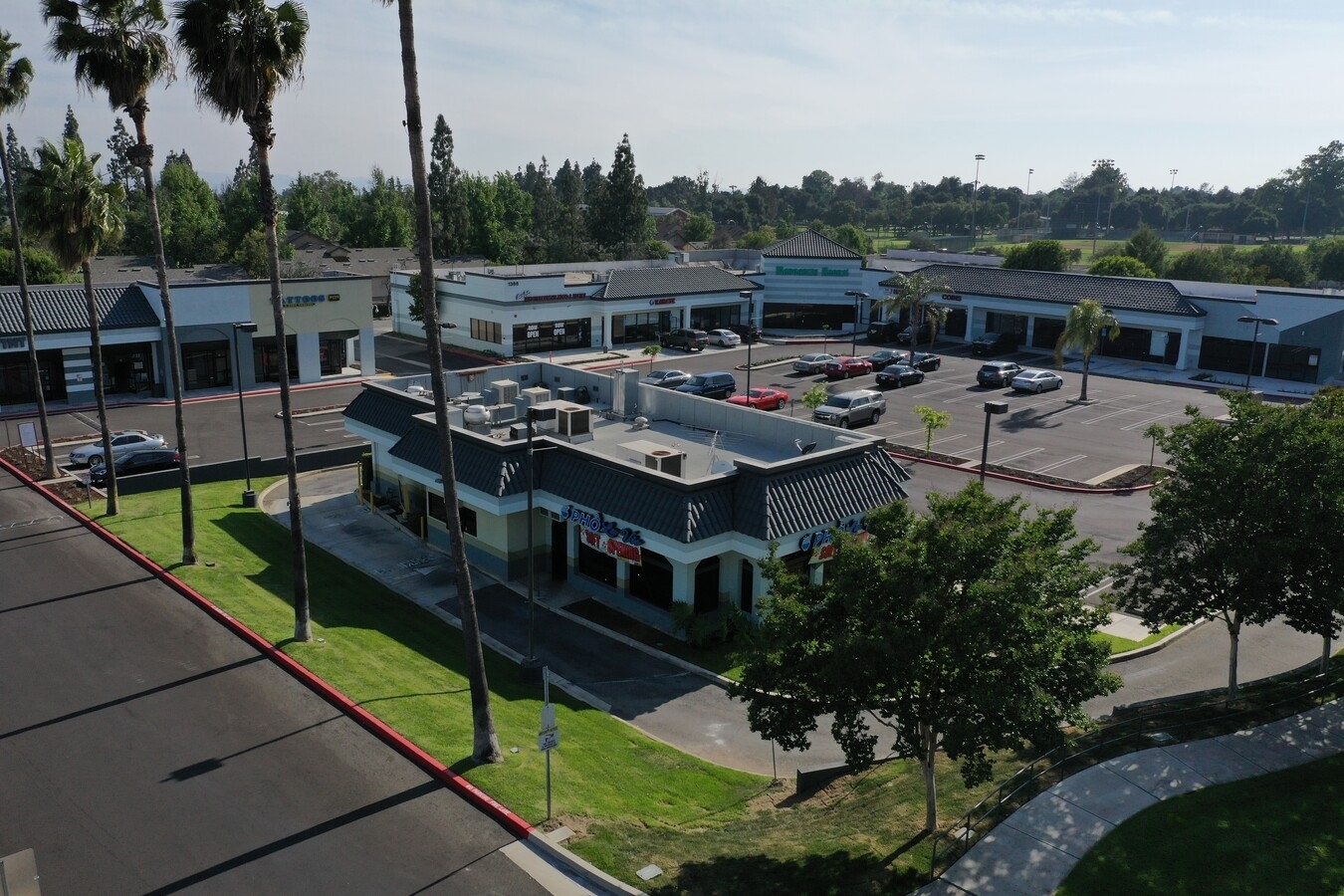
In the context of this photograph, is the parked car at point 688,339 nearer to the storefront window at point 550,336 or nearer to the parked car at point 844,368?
the storefront window at point 550,336

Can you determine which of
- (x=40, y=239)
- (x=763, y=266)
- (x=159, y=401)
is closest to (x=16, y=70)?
(x=40, y=239)

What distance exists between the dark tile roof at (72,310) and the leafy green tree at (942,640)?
53498 millimetres

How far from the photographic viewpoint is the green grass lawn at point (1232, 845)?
53.1ft

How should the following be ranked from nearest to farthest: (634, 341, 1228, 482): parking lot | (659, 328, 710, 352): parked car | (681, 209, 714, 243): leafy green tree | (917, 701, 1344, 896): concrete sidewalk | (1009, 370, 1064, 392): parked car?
(917, 701, 1344, 896): concrete sidewalk, (634, 341, 1228, 482): parking lot, (1009, 370, 1064, 392): parked car, (659, 328, 710, 352): parked car, (681, 209, 714, 243): leafy green tree

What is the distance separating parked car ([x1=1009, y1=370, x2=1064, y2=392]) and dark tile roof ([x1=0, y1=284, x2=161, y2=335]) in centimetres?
5317

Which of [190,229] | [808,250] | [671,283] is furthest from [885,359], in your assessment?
[190,229]

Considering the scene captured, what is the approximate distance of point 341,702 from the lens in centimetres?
2347

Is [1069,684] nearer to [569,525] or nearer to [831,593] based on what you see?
[831,593]

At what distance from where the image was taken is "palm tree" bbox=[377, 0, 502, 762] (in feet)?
61.7

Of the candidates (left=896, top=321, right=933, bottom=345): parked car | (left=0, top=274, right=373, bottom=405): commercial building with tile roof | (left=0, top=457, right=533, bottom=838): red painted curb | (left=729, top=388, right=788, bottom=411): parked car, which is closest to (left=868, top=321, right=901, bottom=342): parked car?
(left=896, top=321, right=933, bottom=345): parked car

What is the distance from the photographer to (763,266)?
90250 millimetres

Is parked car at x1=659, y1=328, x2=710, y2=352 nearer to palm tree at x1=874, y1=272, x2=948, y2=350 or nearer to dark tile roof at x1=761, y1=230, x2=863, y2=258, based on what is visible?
palm tree at x1=874, y1=272, x2=948, y2=350

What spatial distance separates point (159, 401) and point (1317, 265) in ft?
398

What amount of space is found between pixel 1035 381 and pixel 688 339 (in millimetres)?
26350
